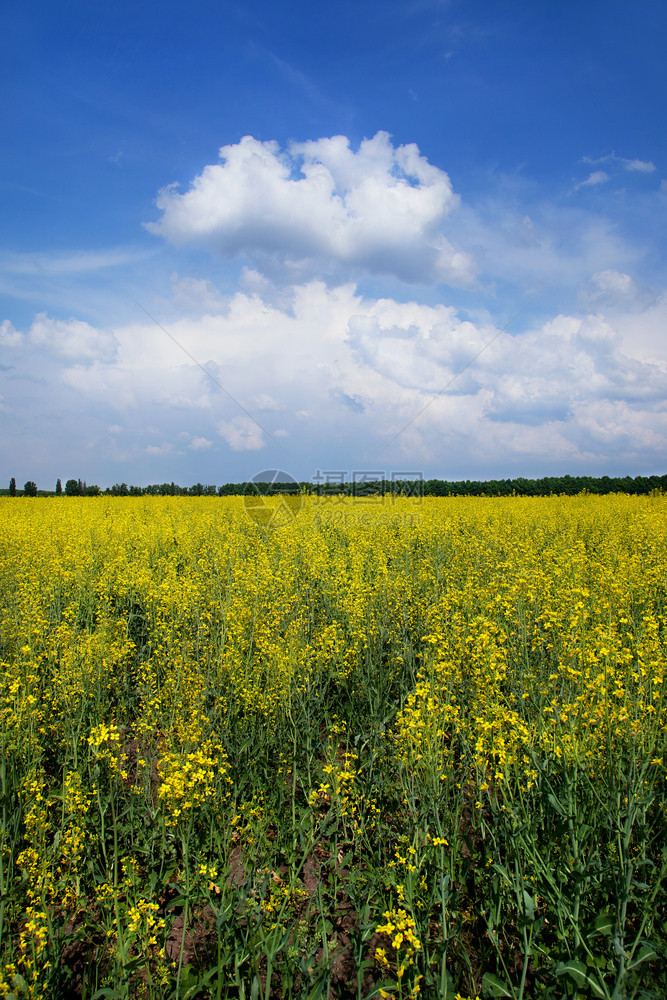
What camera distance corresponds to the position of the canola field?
96.7 inches

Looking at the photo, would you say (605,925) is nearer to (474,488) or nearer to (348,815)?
(348,815)

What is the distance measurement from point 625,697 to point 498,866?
129cm

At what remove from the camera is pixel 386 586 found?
19.0 ft

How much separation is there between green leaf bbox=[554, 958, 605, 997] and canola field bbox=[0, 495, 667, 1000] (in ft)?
0.05

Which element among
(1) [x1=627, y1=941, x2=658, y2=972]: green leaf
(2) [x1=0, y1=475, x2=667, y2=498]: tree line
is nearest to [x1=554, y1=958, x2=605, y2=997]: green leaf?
(1) [x1=627, y1=941, x2=658, y2=972]: green leaf

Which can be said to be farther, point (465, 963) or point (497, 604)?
point (497, 604)

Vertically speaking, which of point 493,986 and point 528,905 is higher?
point 528,905

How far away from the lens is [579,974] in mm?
2152

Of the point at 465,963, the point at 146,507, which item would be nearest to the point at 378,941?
the point at 465,963

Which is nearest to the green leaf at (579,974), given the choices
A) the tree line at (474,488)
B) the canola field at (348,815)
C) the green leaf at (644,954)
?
the canola field at (348,815)

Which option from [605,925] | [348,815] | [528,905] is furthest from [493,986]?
[348,815]

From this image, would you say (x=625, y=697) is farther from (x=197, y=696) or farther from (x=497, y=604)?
(x=197, y=696)

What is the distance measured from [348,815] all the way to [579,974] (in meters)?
1.72

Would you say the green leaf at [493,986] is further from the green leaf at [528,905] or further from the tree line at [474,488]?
the tree line at [474,488]
